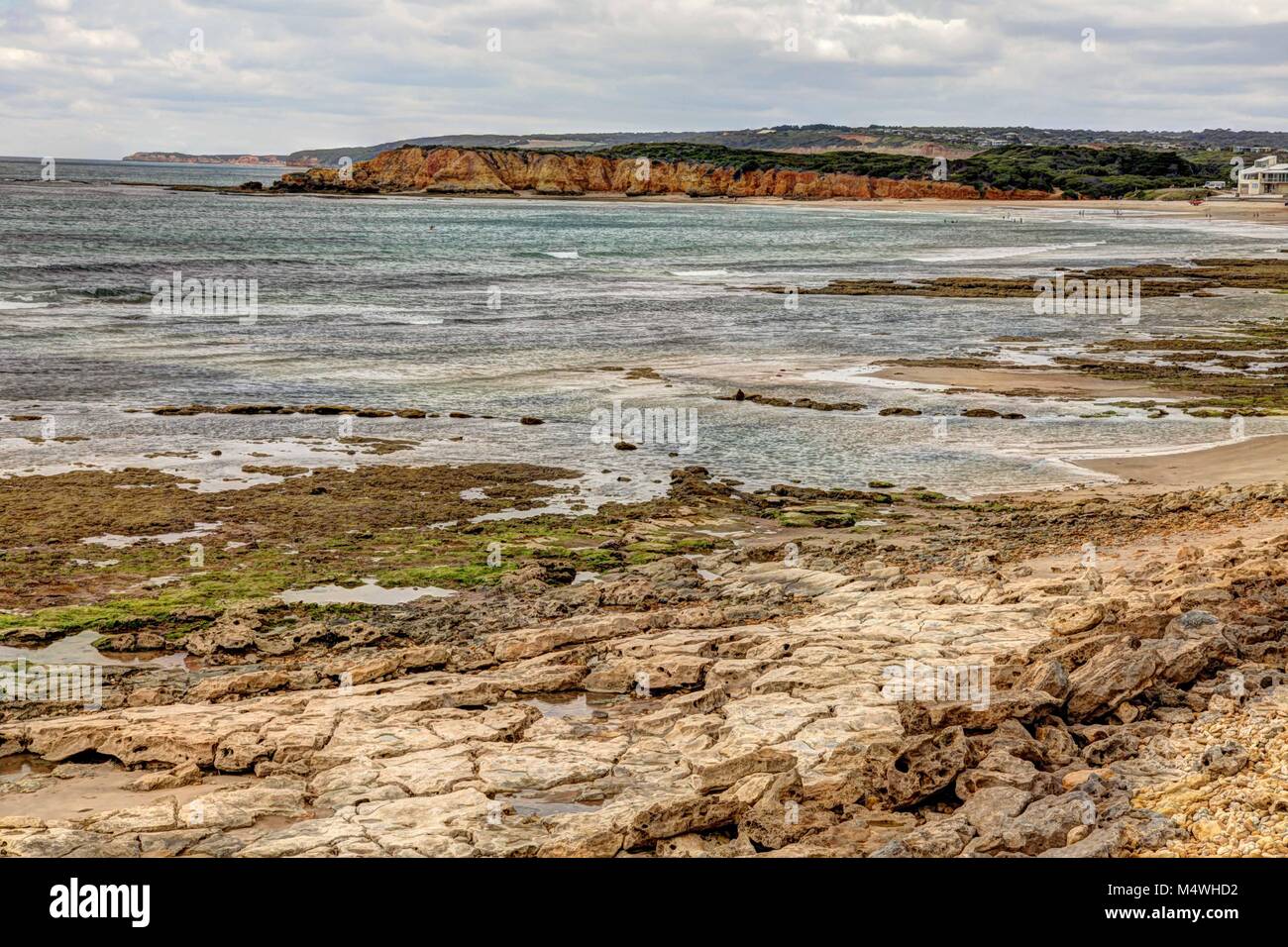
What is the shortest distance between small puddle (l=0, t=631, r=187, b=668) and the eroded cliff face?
15822 centimetres

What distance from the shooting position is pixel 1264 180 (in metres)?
146

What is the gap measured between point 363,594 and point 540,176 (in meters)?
168

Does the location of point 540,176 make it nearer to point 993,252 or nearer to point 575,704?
point 993,252

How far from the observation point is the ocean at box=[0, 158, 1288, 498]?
22.3 m

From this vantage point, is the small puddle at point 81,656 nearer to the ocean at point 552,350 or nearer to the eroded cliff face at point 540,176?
the ocean at point 552,350

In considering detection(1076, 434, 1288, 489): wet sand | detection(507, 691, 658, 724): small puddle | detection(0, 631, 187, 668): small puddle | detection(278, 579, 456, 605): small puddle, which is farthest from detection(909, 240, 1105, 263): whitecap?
detection(507, 691, 658, 724): small puddle

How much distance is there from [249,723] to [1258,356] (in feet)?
97.2

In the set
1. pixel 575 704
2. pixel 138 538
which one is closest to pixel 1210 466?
pixel 575 704

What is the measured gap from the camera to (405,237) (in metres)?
87.4

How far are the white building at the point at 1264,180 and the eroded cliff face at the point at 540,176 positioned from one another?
47886 mm

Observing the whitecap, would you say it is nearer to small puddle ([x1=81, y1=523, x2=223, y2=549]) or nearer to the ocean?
the ocean

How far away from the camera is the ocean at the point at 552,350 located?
877 inches
